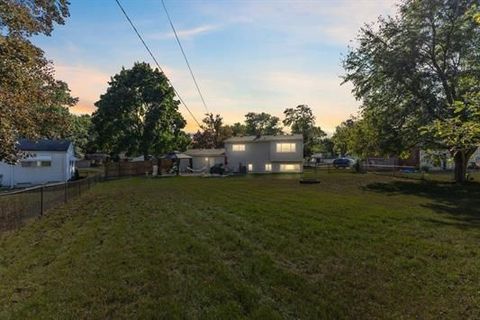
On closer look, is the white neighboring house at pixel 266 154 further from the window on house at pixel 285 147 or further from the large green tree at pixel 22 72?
the large green tree at pixel 22 72

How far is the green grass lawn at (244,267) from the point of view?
5.36 meters

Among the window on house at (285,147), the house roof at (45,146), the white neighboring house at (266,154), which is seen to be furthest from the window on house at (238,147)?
the house roof at (45,146)

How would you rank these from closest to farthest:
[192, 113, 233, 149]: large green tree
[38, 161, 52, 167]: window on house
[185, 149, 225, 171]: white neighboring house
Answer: [38, 161, 52, 167]: window on house, [185, 149, 225, 171]: white neighboring house, [192, 113, 233, 149]: large green tree

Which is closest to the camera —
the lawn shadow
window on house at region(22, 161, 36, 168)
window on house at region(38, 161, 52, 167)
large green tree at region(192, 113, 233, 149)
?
the lawn shadow

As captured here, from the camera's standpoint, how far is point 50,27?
36.2ft

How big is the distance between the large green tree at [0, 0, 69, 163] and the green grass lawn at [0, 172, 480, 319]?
2.79 meters

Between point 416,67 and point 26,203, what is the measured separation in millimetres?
28871

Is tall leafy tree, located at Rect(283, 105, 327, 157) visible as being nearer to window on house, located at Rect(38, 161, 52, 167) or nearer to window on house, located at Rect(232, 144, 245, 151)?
window on house, located at Rect(232, 144, 245, 151)

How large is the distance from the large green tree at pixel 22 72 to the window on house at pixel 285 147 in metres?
41.1

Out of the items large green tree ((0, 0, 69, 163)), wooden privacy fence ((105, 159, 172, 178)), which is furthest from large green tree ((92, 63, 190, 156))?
large green tree ((0, 0, 69, 163))

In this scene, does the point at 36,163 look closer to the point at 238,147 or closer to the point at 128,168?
the point at 128,168

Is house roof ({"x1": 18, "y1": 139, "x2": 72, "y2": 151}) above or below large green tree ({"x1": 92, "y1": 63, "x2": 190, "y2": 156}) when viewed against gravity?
below

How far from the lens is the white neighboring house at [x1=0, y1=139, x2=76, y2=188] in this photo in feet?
119

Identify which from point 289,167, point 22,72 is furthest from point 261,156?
point 22,72
